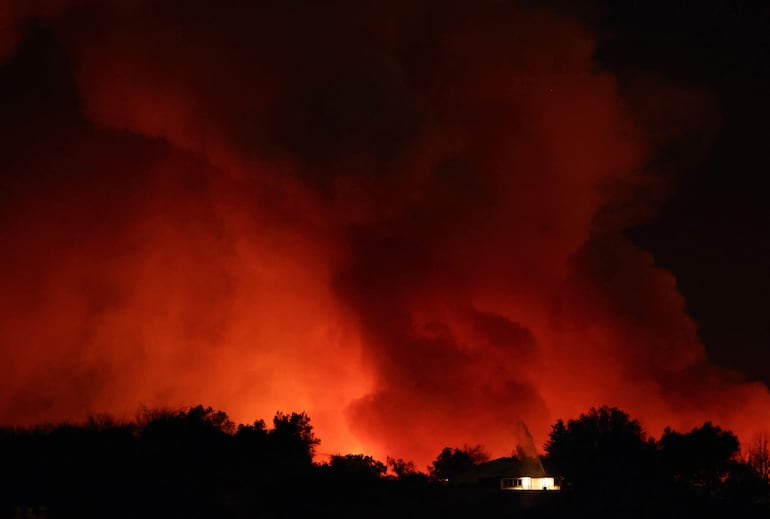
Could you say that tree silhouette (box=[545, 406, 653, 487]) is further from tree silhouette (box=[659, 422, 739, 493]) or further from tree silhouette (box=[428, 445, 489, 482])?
tree silhouette (box=[428, 445, 489, 482])

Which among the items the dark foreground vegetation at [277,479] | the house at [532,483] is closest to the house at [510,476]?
the house at [532,483]

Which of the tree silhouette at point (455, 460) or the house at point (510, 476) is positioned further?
the tree silhouette at point (455, 460)

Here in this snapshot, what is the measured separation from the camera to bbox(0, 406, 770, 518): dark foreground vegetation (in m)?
25.6

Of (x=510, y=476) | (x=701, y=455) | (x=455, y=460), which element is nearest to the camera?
(x=510, y=476)

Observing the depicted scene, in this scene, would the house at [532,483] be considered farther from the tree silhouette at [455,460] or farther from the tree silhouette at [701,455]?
the tree silhouette at [455,460]

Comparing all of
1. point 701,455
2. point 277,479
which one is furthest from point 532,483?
point 277,479

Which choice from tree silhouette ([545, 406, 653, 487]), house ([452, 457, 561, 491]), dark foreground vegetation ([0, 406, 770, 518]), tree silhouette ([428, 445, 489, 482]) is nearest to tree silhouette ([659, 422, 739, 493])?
dark foreground vegetation ([0, 406, 770, 518])

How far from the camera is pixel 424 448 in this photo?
2653 inches

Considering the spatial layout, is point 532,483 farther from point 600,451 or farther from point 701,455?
point 701,455

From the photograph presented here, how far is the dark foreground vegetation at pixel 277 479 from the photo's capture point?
25.6 metres

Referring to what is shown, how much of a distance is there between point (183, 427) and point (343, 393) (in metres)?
37.4

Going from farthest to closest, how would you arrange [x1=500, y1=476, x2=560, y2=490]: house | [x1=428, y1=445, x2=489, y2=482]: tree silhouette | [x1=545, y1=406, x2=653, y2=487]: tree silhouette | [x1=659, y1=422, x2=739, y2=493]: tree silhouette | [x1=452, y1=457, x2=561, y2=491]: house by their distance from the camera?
1. [x1=428, y1=445, x2=489, y2=482]: tree silhouette
2. [x1=659, y1=422, x2=739, y2=493]: tree silhouette
3. [x1=452, y1=457, x2=561, y2=491]: house
4. [x1=500, y1=476, x2=560, y2=490]: house
5. [x1=545, y1=406, x2=653, y2=487]: tree silhouette

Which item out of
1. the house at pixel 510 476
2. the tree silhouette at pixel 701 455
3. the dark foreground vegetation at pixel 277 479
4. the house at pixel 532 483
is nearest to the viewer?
the dark foreground vegetation at pixel 277 479

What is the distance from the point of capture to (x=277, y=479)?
31797 mm
